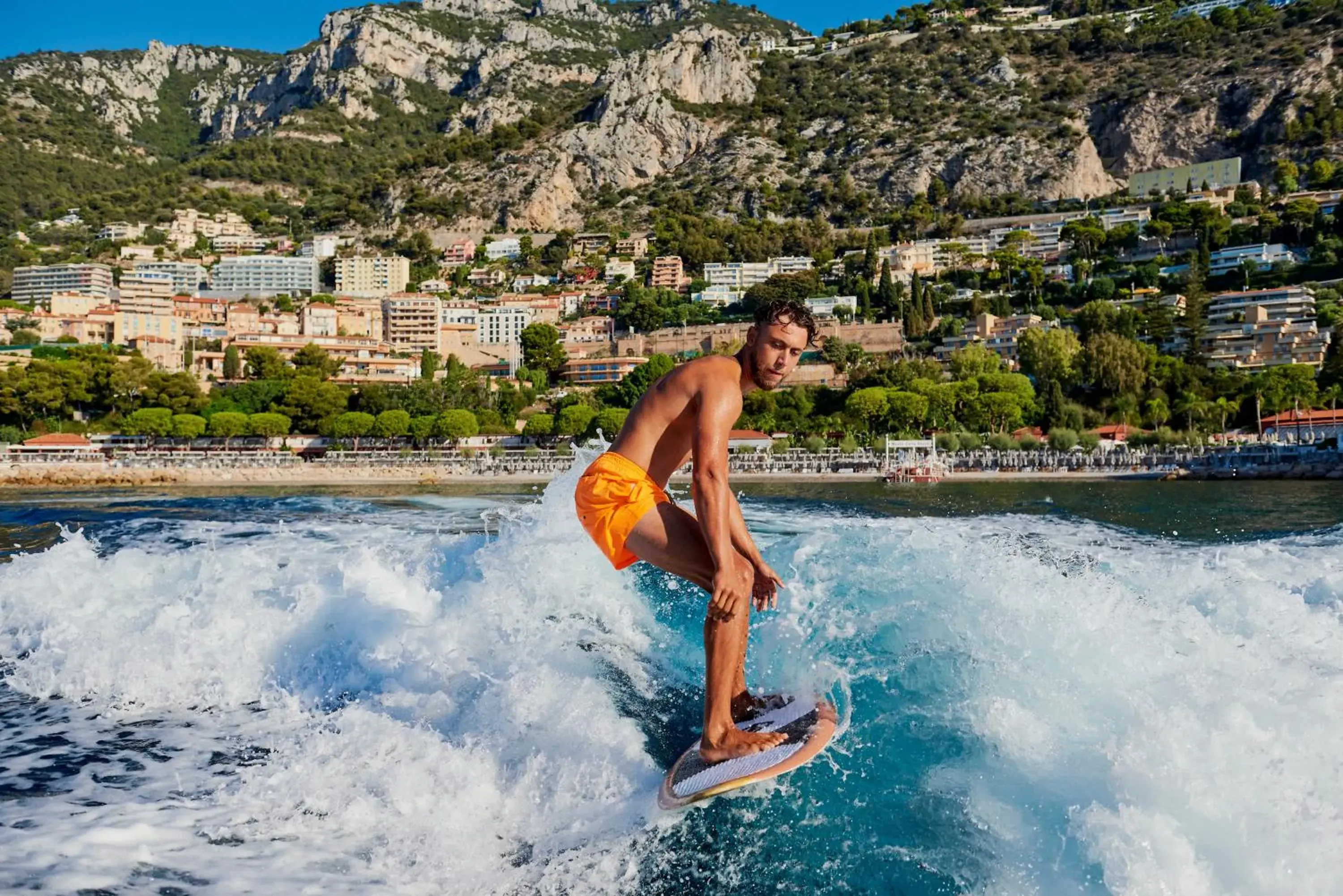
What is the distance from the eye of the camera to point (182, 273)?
429ft

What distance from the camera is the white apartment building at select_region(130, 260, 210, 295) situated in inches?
5079

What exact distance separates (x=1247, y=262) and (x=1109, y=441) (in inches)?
1826

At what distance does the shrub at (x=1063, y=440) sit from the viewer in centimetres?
5606

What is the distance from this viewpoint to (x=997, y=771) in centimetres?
372

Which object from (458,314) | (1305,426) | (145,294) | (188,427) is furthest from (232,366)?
(1305,426)

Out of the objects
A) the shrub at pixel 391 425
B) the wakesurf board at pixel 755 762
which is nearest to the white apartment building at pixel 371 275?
the shrub at pixel 391 425

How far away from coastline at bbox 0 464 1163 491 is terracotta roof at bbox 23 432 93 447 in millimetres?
6101

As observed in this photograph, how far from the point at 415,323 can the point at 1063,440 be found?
74511mm

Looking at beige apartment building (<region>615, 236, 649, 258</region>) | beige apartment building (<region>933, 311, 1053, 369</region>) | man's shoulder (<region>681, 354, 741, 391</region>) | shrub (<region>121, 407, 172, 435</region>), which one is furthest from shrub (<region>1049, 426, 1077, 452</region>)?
beige apartment building (<region>615, 236, 649, 258</region>)

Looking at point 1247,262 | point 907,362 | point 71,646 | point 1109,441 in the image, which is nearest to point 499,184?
point 907,362

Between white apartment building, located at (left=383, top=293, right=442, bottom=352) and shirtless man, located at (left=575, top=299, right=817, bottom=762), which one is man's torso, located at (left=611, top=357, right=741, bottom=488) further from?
white apartment building, located at (left=383, top=293, right=442, bottom=352)

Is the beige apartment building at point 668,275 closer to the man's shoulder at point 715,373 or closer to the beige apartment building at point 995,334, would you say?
the beige apartment building at point 995,334

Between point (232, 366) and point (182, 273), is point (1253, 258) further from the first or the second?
point (182, 273)

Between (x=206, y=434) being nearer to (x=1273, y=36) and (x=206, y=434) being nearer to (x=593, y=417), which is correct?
(x=593, y=417)
